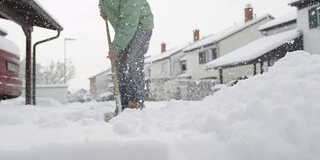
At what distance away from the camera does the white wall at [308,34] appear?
52.6ft

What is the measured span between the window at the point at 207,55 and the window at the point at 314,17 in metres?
10.1

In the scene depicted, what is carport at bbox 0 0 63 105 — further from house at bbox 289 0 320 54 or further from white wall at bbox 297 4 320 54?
white wall at bbox 297 4 320 54

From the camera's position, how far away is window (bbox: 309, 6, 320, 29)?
15.7 m

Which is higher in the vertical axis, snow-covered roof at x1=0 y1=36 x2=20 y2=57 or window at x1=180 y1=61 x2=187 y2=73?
window at x1=180 y1=61 x2=187 y2=73

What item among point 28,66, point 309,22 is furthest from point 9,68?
point 309,22

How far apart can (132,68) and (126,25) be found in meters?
0.52

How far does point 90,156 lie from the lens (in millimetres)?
1735

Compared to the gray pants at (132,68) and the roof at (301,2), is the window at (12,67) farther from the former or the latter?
the roof at (301,2)

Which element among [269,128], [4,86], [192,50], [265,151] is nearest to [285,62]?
[269,128]

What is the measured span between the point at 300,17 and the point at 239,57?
11.7ft

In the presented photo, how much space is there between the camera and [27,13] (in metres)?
6.55

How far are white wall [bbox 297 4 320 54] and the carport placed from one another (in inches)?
508

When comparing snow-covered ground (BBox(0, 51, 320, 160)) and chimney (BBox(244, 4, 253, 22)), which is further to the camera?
chimney (BBox(244, 4, 253, 22))

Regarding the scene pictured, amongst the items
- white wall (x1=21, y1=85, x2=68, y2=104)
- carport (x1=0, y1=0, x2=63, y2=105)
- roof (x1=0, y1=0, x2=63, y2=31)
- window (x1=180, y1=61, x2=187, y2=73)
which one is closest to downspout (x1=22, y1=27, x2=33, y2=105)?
carport (x1=0, y1=0, x2=63, y2=105)
